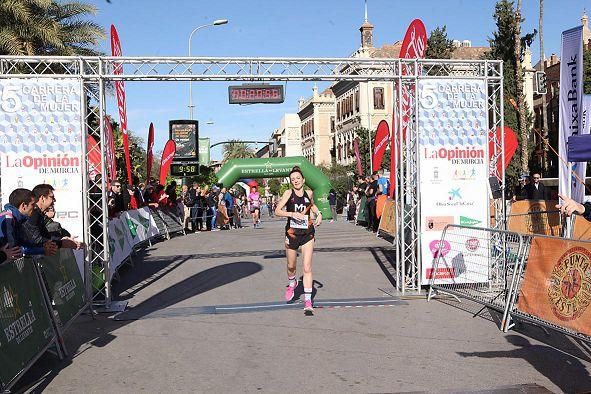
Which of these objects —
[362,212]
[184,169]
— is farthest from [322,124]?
[362,212]

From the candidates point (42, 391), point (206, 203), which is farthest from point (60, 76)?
point (206, 203)

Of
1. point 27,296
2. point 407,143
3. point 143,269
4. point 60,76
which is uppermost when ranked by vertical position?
point 60,76

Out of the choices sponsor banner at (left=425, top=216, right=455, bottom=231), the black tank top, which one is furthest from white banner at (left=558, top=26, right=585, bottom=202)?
the black tank top

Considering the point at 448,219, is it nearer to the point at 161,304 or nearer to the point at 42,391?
the point at 161,304

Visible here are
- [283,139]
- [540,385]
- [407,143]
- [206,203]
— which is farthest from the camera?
[283,139]

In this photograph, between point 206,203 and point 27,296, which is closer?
point 27,296

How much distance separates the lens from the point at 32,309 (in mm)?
5996

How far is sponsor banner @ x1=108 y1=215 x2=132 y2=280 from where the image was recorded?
1164cm

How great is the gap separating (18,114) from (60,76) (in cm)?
80

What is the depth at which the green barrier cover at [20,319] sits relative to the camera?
5133 mm

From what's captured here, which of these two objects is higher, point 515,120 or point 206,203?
point 515,120

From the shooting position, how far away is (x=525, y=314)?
7176mm

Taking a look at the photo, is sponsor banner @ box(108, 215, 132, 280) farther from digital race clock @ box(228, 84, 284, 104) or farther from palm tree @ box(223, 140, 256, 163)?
palm tree @ box(223, 140, 256, 163)

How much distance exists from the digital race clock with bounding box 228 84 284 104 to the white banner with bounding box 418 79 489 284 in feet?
8.17
